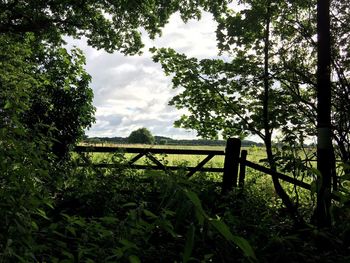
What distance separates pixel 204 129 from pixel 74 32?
11783 millimetres

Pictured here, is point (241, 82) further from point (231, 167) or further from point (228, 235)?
point (228, 235)

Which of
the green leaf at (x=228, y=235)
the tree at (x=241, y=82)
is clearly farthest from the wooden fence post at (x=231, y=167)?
the green leaf at (x=228, y=235)

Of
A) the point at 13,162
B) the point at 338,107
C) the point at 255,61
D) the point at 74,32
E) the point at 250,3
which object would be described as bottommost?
the point at 13,162

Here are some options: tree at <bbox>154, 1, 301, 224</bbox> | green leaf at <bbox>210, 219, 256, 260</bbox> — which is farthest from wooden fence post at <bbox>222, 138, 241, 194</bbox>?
green leaf at <bbox>210, 219, 256, 260</bbox>

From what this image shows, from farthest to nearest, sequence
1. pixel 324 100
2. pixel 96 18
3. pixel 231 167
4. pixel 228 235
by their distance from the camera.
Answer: pixel 96 18 < pixel 231 167 < pixel 324 100 < pixel 228 235

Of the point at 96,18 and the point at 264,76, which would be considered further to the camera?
the point at 96,18

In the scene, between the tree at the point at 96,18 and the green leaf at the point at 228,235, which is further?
the tree at the point at 96,18

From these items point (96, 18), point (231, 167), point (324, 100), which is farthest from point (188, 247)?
point (96, 18)

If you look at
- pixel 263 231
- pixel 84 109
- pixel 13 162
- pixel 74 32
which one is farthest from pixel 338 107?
pixel 74 32

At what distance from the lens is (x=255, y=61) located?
867 cm

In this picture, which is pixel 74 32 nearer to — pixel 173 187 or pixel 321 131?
pixel 321 131

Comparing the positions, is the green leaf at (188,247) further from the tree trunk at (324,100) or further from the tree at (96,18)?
the tree at (96,18)

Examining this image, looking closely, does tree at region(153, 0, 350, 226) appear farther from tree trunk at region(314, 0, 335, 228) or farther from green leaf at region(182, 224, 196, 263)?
green leaf at region(182, 224, 196, 263)

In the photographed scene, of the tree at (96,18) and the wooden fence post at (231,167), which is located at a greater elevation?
the tree at (96,18)
